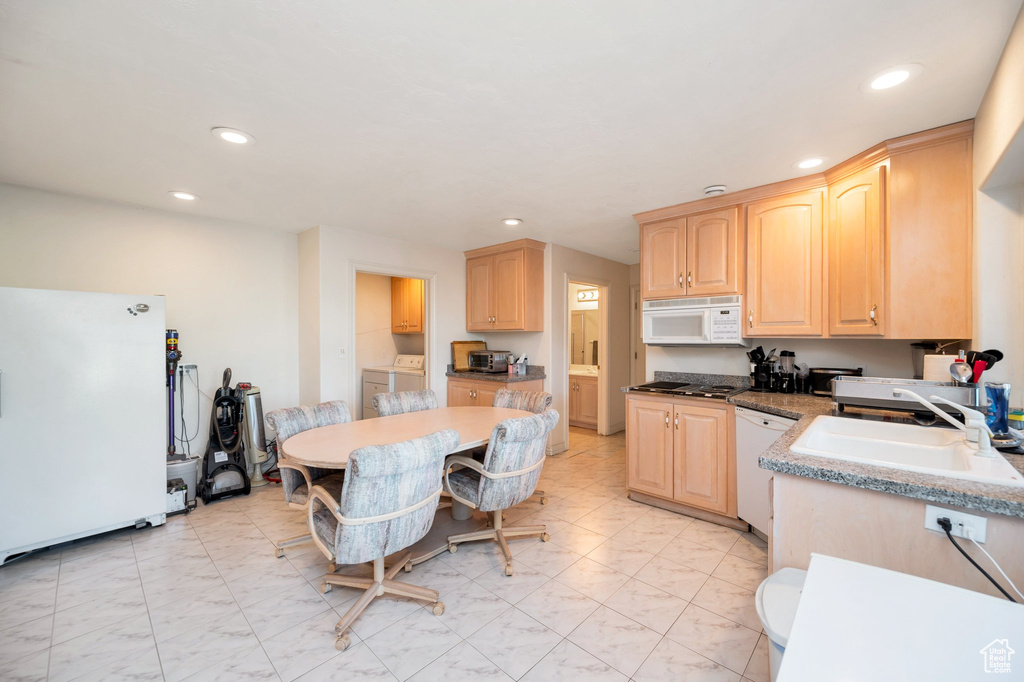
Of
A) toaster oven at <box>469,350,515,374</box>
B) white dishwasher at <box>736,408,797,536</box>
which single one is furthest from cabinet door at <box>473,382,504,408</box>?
white dishwasher at <box>736,408,797,536</box>

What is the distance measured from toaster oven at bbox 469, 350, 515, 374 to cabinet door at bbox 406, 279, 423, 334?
105 cm

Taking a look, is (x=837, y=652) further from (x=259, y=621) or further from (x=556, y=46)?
(x=259, y=621)

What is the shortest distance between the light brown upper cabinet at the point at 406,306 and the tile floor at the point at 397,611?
9.69 ft

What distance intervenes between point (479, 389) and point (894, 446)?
344 cm

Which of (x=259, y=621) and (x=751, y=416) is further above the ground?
(x=751, y=416)

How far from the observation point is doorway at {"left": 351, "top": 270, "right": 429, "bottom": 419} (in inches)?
210

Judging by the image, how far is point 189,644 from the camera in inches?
70.2

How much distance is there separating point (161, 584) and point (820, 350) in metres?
4.29

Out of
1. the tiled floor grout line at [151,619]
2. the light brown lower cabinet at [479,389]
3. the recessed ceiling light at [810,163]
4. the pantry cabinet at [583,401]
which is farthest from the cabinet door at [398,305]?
the recessed ceiling light at [810,163]

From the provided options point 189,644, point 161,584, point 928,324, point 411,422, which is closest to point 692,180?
point 928,324

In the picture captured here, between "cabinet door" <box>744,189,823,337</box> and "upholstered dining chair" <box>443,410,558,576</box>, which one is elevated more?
"cabinet door" <box>744,189,823,337</box>

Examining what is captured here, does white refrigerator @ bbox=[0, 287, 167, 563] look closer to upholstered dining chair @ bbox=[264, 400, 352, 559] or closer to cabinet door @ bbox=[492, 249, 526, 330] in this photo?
upholstered dining chair @ bbox=[264, 400, 352, 559]

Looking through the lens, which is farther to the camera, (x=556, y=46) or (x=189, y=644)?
(x=189, y=644)

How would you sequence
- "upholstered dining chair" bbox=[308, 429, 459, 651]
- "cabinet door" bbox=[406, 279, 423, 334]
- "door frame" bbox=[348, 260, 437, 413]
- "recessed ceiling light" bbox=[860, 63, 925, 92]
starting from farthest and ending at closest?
"cabinet door" bbox=[406, 279, 423, 334] → "door frame" bbox=[348, 260, 437, 413] → "upholstered dining chair" bbox=[308, 429, 459, 651] → "recessed ceiling light" bbox=[860, 63, 925, 92]
